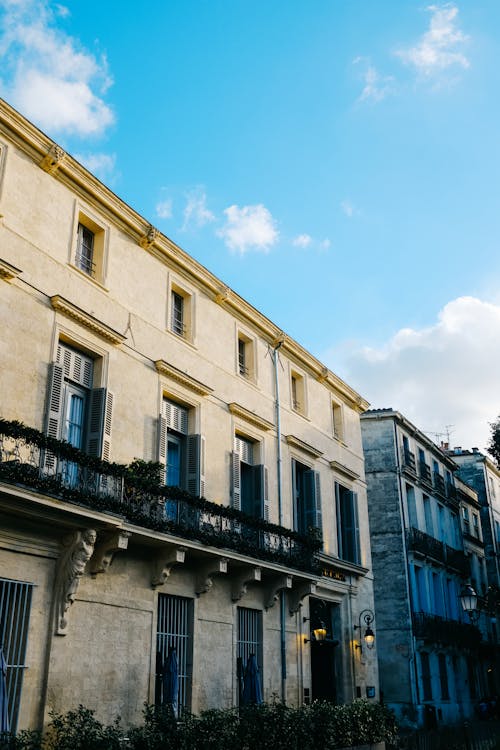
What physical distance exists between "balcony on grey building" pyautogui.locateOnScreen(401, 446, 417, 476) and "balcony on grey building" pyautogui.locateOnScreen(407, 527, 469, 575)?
264cm

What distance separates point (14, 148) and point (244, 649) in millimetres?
12633

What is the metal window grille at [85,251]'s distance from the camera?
16531mm

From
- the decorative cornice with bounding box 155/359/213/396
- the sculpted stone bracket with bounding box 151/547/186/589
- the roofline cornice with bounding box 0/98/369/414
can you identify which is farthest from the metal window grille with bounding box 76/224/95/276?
the sculpted stone bracket with bounding box 151/547/186/589

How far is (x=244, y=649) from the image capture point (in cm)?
1803

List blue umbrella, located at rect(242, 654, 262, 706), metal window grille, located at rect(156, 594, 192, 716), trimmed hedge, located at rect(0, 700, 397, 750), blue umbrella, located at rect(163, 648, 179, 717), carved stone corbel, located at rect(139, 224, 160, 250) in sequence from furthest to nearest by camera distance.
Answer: carved stone corbel, located at rect(139, 224, 160, 250) < blue umbrella, located at rect(242, 654, 262, 706) < metal window grille, located at rect(156, 594, 192, 716) < blue umbrella, located at rect(163, 648, 179, 717) < trimmed hedge, located at rect(0, 700, 397, 750)

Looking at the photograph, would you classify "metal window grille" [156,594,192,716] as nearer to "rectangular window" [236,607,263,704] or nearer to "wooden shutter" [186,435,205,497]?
"rectangular window" [236,607,263,704]

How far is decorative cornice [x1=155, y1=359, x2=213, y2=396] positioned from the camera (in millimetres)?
17312

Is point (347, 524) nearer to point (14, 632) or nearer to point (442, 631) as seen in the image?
point (442, 631)

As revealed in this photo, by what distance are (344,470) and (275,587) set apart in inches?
275

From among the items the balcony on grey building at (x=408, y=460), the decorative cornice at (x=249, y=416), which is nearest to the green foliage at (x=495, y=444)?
the balcony on grey building at (x=408, y=460)

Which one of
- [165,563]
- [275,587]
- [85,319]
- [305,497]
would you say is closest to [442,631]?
[305,497]

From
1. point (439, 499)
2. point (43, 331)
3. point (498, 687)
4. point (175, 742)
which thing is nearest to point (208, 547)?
point (175, 742)

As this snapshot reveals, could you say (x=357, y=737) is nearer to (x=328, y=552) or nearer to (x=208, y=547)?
(x=208, y=547)

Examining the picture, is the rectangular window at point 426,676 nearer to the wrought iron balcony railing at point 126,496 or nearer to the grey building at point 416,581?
the grey building at point 416,581
